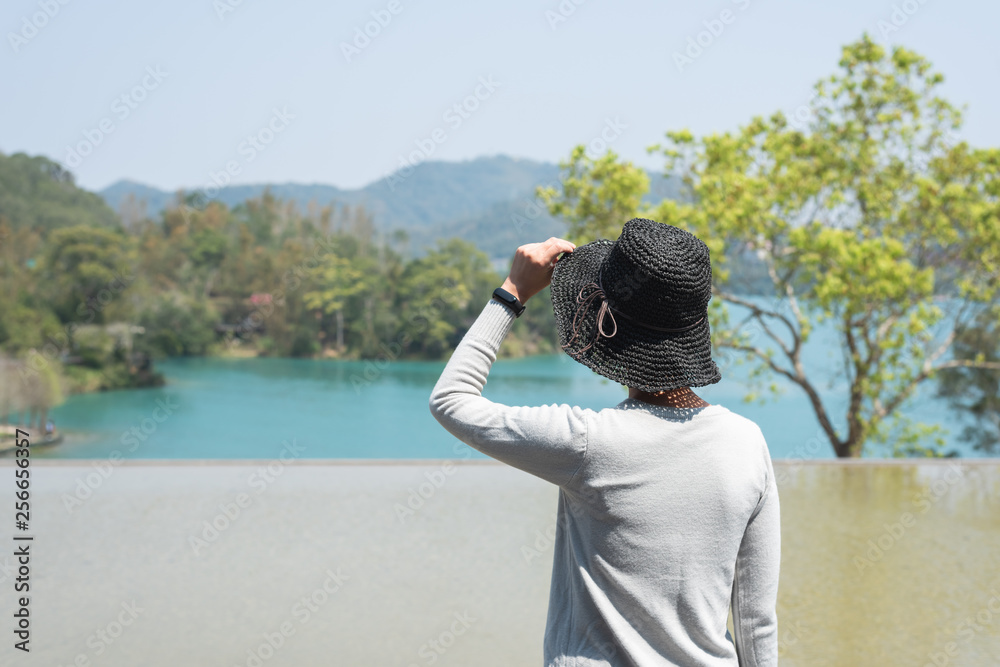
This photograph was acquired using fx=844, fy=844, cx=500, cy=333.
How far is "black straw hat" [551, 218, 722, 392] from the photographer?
836 millimetres

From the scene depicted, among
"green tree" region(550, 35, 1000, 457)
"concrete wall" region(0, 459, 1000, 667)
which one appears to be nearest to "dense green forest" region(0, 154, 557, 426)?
"green tree" region(550, 35, 1000, 457)

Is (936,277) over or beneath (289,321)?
over

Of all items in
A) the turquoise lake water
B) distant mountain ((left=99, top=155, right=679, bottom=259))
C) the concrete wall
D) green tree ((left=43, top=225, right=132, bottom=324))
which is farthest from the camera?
distant mountain ((left=99, top=155, right=679, bottom=259))

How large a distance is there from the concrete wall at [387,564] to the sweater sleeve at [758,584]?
1676 mm

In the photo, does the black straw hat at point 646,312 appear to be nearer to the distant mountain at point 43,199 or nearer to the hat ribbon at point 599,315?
the hat ribbon at point 599,315

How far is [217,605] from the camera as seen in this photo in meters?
2.74

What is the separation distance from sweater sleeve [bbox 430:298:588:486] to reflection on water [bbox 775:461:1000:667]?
203cm

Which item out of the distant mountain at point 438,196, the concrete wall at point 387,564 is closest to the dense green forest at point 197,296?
the distant mountain at point 438,196

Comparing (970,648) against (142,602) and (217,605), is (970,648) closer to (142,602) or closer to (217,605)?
(217,605)

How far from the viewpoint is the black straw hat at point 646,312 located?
2.74ft

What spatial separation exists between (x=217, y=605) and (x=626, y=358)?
7.65ft

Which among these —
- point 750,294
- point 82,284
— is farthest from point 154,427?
point 750,294

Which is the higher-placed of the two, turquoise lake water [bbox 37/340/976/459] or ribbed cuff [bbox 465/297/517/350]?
ribbed cuff [bbox 465/297/517/350]

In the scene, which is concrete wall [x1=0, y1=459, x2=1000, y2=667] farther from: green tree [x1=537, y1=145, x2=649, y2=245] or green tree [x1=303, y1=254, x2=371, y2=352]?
green tree [x1=303, y1=254, x2=371, y2=352]
